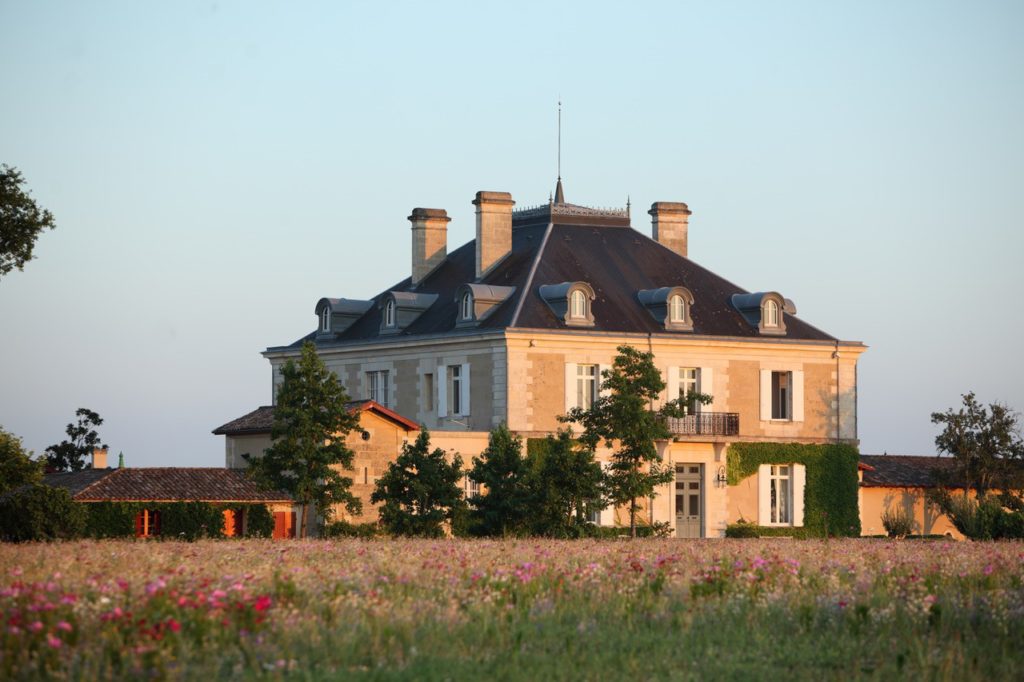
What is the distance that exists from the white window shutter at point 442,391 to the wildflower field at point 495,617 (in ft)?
98.4

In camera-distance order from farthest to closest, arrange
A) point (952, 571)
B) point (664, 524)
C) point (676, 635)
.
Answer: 1. point (664, 524)
2. point (952, 571)
3. point (676, 635)

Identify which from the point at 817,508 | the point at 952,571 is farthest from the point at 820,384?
the point at 952,571

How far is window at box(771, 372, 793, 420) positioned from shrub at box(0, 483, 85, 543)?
2689 centimetres

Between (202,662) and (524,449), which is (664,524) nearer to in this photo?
(524,449)

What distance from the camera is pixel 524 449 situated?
53500 mm

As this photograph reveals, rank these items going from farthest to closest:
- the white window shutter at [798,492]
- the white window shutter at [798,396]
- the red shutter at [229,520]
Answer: the white window shutter at [798,396]
the white window shutter at [798,492]
the red shutter at [229,520]

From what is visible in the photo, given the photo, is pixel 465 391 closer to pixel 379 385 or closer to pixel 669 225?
pixel 379 385

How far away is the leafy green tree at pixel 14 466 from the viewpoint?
33.6 m

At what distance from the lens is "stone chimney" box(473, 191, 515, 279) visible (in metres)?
58.2

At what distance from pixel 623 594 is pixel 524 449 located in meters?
32.5

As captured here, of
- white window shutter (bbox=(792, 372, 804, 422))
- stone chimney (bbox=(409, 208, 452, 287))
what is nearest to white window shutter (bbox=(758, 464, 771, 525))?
white window shutter (bbox=(792, 372, 804, 422))

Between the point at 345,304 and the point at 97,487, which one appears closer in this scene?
the point at 97,487

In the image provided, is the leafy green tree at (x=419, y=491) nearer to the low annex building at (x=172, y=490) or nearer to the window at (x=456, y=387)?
the low annex building at (x=172, y=490)

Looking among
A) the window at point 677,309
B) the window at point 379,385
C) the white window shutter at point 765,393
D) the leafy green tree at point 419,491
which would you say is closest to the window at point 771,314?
the white window shutter at point 765,393
